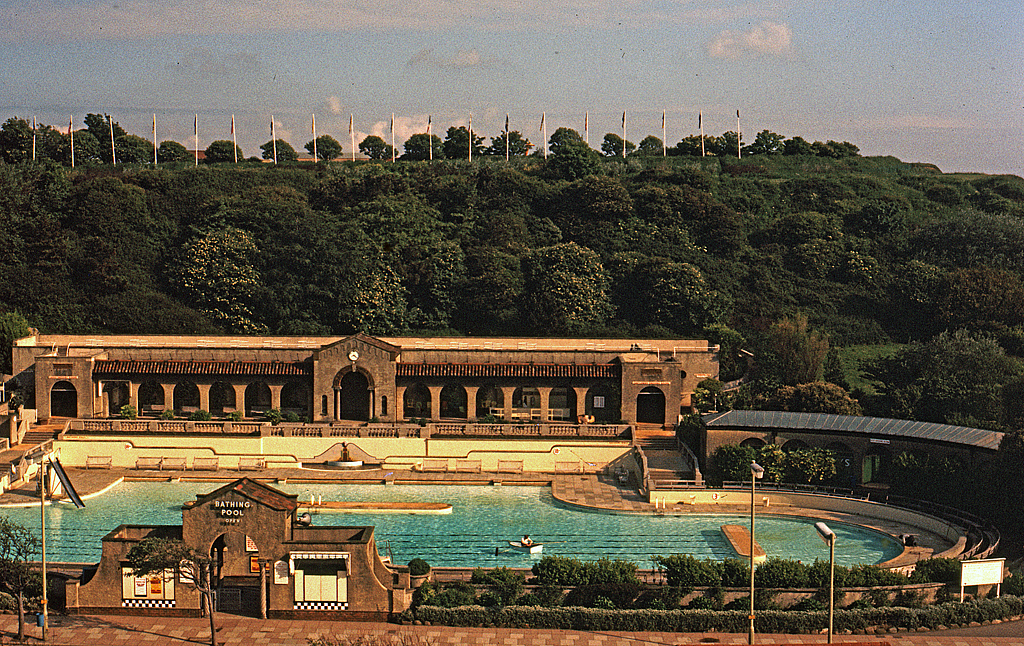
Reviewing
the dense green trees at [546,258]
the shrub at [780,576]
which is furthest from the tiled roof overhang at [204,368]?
the shrub at [780,576]

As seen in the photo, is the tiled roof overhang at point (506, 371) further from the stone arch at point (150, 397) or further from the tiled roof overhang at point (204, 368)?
the stone arch at point (150, 397)

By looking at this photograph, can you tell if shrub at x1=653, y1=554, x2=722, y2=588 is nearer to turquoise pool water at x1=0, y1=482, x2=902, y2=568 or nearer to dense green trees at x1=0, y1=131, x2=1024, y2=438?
turquoise pool water at x1=0, y1=482, x2=902, y2=568

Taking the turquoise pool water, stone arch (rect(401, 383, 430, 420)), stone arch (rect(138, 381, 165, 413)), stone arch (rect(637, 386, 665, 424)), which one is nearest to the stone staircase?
stone arch (rect(637, 386, 665, 424))

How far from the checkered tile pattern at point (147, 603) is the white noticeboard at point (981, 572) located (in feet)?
84.1

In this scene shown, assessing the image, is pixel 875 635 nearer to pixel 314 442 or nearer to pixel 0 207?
pixel 314 442

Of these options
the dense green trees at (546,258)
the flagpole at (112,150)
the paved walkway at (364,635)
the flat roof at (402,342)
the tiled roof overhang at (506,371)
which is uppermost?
the flagpole at (112,150)

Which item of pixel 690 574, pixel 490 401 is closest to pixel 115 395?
pixel 490 401

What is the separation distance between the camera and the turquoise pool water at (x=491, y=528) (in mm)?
45625

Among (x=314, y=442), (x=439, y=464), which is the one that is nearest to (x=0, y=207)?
(x=314, y=442)

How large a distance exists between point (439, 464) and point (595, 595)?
24.0 meters

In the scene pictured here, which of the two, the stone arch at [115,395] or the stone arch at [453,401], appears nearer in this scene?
the stone arch at [453,401]

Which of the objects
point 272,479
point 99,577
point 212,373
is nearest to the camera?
point 99,577

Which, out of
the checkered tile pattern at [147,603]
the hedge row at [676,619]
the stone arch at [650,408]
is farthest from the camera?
the stone arch at [650,408]

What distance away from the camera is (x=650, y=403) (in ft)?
224
